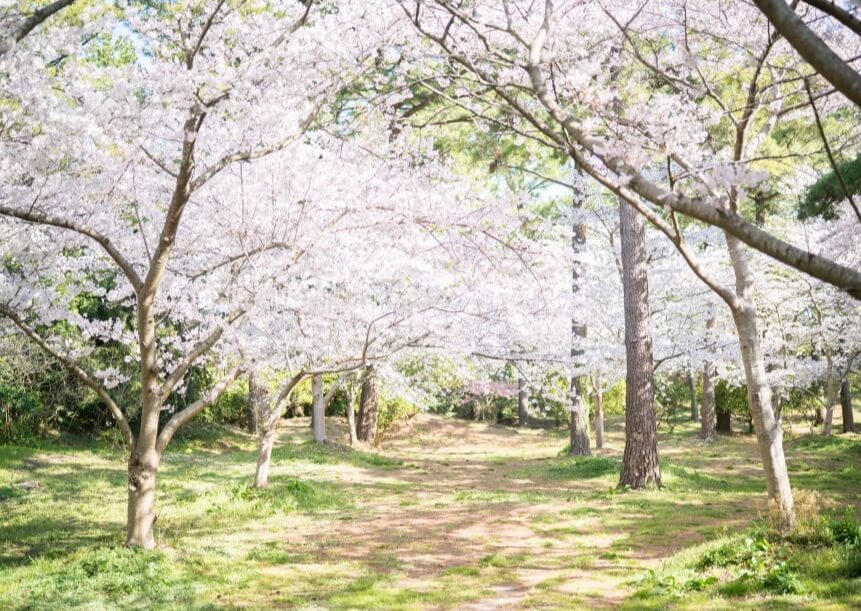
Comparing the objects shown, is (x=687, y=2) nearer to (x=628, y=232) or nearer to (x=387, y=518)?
(x=628, y=232)

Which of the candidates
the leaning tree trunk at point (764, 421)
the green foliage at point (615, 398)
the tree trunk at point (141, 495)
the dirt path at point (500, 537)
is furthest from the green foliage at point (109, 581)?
the green foliage at point (615, 398)

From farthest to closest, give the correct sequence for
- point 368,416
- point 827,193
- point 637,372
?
Answer: point 368,416 → point 637,372 → point 827,193

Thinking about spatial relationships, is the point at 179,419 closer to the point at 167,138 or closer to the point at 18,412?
the point at 167,138

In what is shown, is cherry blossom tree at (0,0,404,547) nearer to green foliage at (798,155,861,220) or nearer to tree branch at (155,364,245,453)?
tree branch at (155,364,245,453)

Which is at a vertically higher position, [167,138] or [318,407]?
[167,138]

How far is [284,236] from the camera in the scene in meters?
6.45

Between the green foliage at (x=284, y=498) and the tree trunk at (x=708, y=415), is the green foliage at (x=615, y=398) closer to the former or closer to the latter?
the tree trunk at (x=708, y=415)

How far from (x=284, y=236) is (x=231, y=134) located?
100 centimetres

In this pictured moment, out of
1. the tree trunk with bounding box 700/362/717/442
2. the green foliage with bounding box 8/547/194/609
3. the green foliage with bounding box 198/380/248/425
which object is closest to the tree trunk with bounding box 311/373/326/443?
the green foliage with bounding box 198/380/248/425

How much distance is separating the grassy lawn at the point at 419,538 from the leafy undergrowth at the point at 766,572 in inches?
0.7

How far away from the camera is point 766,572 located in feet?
17.0

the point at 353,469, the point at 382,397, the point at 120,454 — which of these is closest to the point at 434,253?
the point at 353,469

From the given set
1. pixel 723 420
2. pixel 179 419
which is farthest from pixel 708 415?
pixel 179 419

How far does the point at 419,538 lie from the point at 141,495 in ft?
10.1
